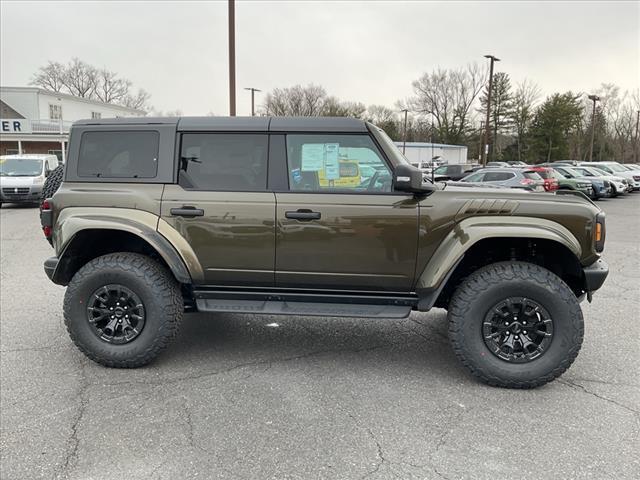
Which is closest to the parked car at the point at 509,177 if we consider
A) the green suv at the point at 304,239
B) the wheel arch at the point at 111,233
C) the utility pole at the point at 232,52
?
the utility pole at the point at 232,52

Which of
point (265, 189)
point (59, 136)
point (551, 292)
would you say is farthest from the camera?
point (59, 136)

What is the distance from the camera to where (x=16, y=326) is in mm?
4746

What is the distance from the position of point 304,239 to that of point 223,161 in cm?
92

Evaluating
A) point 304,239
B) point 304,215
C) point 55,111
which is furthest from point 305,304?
point 55,111

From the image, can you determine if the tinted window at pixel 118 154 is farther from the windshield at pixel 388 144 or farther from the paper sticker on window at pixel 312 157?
the windshield at pixel 388 144

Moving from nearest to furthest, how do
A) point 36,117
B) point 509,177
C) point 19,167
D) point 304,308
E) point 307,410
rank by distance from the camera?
point 307,410 < point 304,308 < point 509,177 < point 19,167 < point 36,117

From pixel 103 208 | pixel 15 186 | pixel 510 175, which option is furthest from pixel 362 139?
pixel 15 186

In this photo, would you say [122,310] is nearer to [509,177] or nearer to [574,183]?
[509,177]

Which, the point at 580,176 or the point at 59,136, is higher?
the point at 59,136

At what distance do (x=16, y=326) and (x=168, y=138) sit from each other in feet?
8.72

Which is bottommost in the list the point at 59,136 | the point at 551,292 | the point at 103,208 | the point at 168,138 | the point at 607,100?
the point at 551,292

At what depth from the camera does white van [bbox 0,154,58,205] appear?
15.7m

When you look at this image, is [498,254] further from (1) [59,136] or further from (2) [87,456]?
(1) [59,136]

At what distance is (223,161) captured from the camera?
12.4 ft
